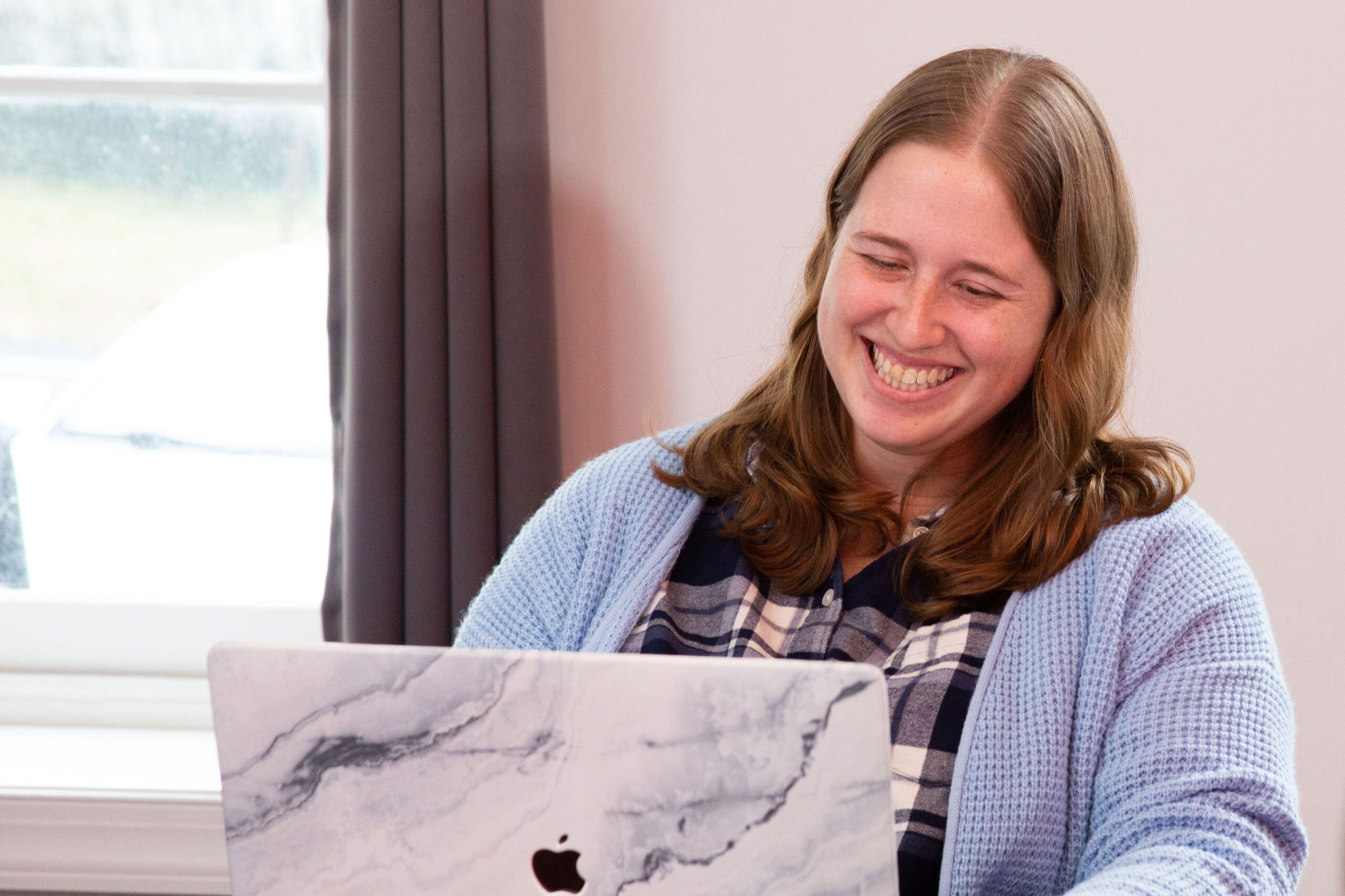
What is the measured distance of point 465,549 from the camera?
1748mm

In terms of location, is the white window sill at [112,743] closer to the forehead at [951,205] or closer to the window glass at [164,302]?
the window glass at [164,302]

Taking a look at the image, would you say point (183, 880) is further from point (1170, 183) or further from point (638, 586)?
point (1170, 183)

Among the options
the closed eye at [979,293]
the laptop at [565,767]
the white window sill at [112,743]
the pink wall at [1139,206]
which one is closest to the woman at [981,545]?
the closed eye at [979,293]

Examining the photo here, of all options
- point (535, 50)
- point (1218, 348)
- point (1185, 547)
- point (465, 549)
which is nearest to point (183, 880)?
point (465, 549)

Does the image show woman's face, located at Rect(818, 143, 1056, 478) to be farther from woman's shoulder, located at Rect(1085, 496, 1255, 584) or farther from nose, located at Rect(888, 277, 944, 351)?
woman's shoulder, located at Rect(1085, 496, 1255, 584)

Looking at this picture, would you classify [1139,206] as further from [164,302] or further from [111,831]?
[111,831]

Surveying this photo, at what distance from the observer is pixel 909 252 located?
3.49 feet

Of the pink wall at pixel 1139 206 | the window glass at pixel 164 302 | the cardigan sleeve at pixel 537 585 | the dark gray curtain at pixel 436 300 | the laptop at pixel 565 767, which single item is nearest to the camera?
the laptop at pixel 565 767

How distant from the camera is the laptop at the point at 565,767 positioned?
0.63 metres

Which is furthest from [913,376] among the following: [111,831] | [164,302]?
[164,302]

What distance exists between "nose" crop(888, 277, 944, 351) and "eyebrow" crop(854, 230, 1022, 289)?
0.03m

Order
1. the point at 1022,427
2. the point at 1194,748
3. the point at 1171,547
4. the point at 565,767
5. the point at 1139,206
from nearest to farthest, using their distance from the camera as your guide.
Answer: the point at 565,767 < the point at 1194,748 < the point at 1171,547 < the point at 1022,427 < the point at 1139,206

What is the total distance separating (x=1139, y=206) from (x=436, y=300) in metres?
1.06

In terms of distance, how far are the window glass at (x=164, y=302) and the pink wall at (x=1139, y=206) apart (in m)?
0.50
